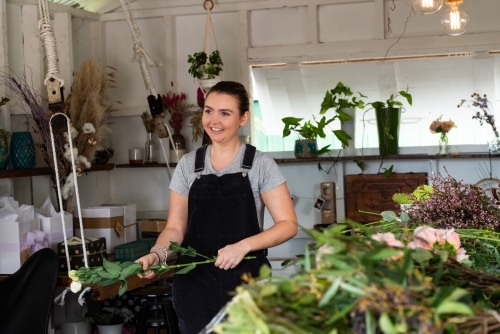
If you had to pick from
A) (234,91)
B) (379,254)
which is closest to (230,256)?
(234,91)

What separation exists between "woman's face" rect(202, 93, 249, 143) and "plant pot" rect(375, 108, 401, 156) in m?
2.76

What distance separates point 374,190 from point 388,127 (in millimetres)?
486

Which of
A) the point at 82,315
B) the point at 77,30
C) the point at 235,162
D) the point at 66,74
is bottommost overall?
the point at 82,315

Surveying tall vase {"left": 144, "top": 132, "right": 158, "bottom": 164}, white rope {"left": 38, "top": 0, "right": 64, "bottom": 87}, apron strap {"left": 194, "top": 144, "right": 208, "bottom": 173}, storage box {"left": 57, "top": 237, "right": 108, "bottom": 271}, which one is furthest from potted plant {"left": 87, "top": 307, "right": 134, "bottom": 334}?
apron strap {"left": 194, "top": 144, "right": 208, "bottom": 173}

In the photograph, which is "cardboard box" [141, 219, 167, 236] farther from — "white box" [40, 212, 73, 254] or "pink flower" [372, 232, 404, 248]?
"pink flower" [372, 232, 404, 248]

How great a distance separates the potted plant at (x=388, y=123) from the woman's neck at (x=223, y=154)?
2.67 metres

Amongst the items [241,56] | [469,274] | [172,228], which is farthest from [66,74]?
[469,274]

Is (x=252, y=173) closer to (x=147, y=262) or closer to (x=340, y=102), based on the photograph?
(x=147, y=262)

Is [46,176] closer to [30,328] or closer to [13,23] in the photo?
[13,23]

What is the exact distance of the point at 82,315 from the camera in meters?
5.24

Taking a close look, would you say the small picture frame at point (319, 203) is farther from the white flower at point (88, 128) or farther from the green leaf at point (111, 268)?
the green leaf at point (111, 268)

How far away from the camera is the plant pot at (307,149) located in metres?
5.53

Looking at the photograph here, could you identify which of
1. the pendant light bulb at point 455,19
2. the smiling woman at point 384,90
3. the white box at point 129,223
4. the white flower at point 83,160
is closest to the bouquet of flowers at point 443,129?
the smiling woman at point 384,90

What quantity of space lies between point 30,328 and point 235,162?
1.49m
